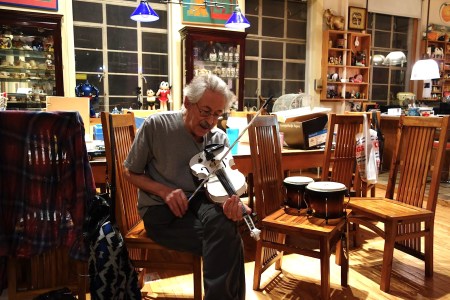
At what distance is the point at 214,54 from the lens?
5.42 m

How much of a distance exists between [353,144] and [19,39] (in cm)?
421

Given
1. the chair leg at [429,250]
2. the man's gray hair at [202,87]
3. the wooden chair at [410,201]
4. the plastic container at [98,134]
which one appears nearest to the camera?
the man's gray hair at [202,87]

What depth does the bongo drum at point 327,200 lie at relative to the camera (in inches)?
72.4

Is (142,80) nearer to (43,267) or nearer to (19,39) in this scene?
(19,39)

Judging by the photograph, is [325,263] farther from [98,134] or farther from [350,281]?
[98,134]

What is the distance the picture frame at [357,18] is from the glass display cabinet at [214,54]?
91.6 inches

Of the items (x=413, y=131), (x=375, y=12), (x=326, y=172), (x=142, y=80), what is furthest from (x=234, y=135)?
(x=375, y=12)

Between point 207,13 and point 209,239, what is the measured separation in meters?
4.76

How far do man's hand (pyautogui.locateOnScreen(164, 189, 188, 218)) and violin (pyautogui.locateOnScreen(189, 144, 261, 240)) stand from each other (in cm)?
10

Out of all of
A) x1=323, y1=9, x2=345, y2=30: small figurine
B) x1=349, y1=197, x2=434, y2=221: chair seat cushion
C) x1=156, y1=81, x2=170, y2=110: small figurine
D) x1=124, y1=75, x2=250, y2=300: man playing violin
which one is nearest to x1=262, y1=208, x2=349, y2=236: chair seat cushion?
x1=349, y1=197, x2=434, y2=221: chair seat cushion

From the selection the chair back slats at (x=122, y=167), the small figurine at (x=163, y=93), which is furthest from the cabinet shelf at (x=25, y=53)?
the chair back slats at (x=122, y=167)

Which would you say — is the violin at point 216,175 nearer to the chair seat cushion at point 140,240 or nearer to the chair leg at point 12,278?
the chair seat cushion at point 140,240

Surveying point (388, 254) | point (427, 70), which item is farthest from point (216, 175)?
point (427, 70)

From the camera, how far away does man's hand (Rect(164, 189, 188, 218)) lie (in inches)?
58.4
